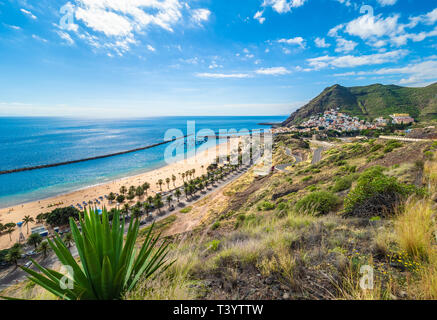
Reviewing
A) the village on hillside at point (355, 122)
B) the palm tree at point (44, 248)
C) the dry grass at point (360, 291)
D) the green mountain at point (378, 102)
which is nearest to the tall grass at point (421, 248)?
the dry grass at point (360, 291)

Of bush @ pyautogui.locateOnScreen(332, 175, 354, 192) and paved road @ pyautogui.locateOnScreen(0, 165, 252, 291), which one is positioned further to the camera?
paved road @ pyautogui.locateOnScreen(0, 165, 252, 291)

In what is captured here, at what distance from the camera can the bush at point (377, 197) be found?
4.89 metres

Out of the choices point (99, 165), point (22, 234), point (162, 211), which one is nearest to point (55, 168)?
point (99, 165)

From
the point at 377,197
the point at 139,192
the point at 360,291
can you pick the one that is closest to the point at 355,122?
Answer: the point at 139,192

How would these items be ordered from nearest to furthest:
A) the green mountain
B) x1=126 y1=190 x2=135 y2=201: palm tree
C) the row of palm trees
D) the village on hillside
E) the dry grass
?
1. the dry grass
2. the row of palm trees
3. x1=126 y1=190 x2=135 y2=201: palm tree
4. the village on hillside
5. the green mountain

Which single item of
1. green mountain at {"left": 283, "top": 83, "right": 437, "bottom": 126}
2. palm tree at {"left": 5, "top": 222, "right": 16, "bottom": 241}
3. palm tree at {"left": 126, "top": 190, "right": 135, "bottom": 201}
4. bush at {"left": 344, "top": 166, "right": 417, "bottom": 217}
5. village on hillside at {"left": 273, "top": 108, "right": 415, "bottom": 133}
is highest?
green mountain at {"left": 283, "top": 83, "right": 437, "bottom": 126}

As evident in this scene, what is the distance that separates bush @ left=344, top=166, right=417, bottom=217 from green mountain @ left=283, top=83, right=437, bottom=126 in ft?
312

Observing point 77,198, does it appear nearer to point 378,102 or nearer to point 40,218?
point 40,218

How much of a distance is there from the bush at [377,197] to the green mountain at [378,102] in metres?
95.1

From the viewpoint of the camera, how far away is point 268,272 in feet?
8.59

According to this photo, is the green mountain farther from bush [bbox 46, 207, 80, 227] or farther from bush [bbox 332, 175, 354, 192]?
bush [bbox 46, 207, 80, 227]

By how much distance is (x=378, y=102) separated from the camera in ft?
344

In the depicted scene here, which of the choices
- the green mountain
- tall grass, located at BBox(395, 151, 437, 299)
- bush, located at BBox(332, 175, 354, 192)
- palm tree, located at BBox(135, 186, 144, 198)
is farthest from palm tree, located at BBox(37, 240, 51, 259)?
the green mountain

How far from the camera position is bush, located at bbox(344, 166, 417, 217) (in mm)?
4890
